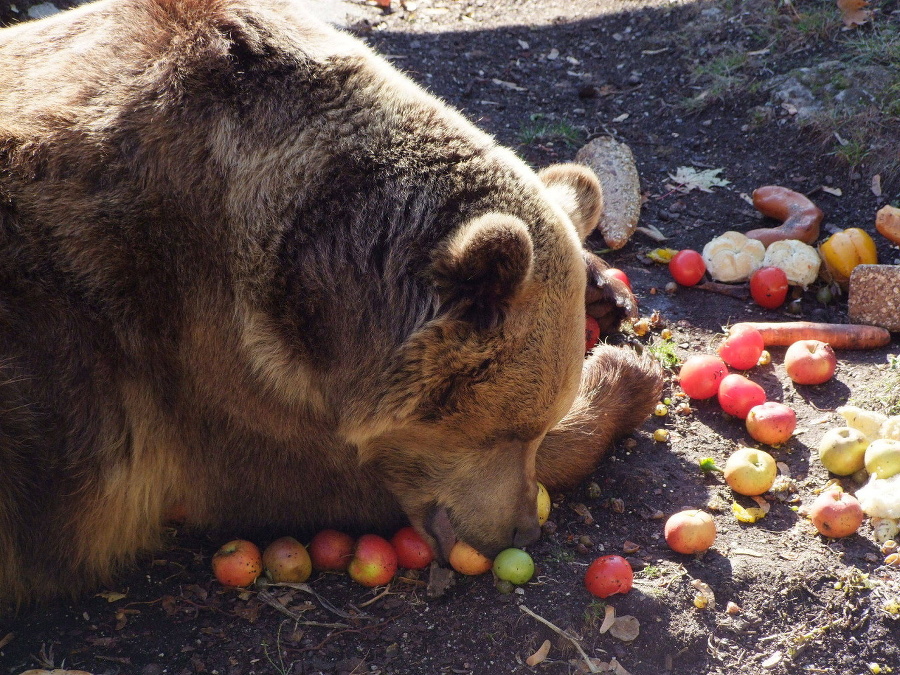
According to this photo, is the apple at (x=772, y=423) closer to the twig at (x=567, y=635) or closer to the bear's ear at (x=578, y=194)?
the bear's ear at (x=578, y=194)

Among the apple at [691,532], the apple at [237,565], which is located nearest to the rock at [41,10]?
the apple at [237,565]

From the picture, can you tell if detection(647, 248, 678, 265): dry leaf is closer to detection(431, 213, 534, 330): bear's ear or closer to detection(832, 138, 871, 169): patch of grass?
detection(832, 138, 871, 169): patch of grass

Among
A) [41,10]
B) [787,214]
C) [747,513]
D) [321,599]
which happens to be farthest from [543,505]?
[41,10]

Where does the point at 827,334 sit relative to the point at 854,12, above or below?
below

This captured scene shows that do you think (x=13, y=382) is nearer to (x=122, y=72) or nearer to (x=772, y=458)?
(x=122, y=72)

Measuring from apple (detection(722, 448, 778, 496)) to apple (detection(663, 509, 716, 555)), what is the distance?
341 mm

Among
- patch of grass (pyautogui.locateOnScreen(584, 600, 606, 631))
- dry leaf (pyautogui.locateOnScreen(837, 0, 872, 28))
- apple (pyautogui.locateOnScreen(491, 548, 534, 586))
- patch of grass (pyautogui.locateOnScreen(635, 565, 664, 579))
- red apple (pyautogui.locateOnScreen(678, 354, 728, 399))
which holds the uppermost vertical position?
dry leaf (pyautogui.locateOnScreen(837, 0, 872, 28))

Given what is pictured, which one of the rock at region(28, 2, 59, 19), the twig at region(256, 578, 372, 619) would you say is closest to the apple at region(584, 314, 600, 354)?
the twig at region(256, 578, 372, 619)

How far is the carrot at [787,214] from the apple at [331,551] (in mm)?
3143

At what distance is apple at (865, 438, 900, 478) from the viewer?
3.42 meters

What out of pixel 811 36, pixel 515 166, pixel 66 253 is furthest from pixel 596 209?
pixel 811 36

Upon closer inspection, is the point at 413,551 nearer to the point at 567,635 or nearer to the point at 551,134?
the point at 567,635

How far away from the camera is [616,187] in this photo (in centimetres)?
529

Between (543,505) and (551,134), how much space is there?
11.4 feet
